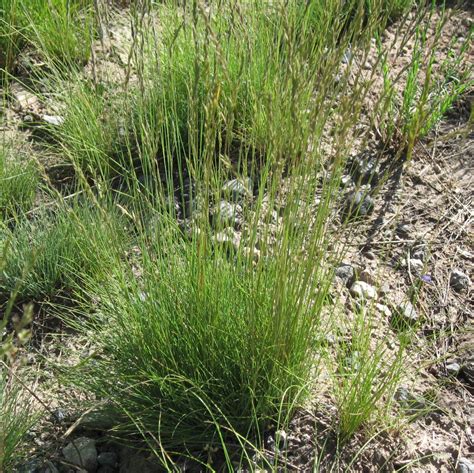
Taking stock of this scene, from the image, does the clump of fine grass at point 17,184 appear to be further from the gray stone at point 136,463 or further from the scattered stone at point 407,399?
the scattered stone at point 407,399

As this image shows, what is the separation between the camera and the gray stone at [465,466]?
2.04 meters

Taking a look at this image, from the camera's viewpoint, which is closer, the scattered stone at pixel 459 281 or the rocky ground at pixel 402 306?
the rocky ground at pixel 402 306

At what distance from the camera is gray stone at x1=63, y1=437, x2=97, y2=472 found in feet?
6.75

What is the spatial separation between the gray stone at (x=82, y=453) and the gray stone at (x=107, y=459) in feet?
0.06

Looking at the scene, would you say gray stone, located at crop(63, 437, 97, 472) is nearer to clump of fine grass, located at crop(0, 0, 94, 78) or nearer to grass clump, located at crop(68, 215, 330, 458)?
grass clump, located at crop(68, 215, 330, 458)

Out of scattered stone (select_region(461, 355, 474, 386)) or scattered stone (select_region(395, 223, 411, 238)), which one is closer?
scattered stone (select_region(461, 355, 474, 386))

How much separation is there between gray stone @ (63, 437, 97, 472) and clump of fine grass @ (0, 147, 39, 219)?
3.84ft

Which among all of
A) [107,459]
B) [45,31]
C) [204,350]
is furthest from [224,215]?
[45,31]

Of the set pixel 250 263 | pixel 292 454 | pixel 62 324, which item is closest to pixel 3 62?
pixel 62 324

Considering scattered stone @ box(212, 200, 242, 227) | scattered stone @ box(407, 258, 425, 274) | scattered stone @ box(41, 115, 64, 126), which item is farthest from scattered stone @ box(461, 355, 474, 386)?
scattered stone @ box(41, 115, 64, 126)

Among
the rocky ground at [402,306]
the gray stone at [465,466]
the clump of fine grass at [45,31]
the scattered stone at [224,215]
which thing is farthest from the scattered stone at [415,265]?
the clump of fine grass at [45,31]

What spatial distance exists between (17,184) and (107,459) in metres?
1.40

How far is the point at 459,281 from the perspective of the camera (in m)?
2.69

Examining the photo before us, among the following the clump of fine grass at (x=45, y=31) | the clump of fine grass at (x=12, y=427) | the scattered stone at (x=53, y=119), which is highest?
the clump of fine grass at (x=45, y=31)
